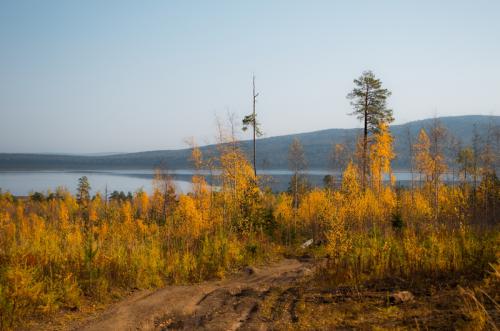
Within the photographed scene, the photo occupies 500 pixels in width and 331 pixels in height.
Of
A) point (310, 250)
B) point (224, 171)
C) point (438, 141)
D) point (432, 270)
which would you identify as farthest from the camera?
point (438, 141)

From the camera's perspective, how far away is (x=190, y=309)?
39.0 ft

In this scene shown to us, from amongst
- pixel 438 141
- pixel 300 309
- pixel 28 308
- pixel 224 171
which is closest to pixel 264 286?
pixel 300 309

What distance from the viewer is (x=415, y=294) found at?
1082 cm

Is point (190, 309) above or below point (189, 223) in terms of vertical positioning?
below

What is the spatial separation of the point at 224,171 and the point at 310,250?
28.4 ft

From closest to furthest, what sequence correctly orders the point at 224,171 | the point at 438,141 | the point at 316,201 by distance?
the point at 224,171 → the point at 438,141 → the point at 316,201

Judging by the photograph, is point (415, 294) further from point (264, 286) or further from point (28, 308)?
point (28, 308)

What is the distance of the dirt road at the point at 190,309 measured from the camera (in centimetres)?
1044

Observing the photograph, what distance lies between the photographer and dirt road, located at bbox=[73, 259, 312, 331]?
10.4 m

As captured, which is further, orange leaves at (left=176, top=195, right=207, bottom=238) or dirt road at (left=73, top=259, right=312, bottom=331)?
orange leaves at (left=176, top=195, right=207, bottom=238)

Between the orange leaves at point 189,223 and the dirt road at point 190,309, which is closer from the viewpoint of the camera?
the dirt road at point 190,309

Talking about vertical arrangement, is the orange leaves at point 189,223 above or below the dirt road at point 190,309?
above

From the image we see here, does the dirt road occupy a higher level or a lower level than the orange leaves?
lower

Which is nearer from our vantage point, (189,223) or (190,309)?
(190,309)
